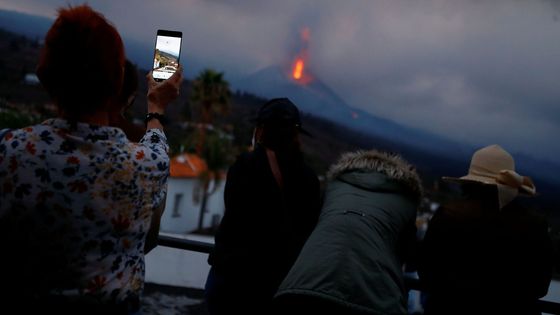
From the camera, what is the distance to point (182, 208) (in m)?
46.5

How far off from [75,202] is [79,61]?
422 mm

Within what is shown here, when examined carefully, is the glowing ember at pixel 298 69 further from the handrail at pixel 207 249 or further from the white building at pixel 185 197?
the white building at pixel 185 197

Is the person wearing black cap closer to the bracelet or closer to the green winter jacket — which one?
the green winter jacket

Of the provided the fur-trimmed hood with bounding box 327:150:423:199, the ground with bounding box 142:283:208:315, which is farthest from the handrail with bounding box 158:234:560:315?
the ground with bounding box 142:283:208:315

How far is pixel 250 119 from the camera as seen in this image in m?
3.01

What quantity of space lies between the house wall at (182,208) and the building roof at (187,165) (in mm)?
509

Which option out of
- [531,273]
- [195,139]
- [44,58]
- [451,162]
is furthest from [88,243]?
[195,139]

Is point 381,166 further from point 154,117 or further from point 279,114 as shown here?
point 154,117

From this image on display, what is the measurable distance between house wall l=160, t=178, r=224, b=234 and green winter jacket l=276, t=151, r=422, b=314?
42443mm

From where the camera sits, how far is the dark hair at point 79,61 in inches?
62.8

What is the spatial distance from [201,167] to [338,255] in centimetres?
4761

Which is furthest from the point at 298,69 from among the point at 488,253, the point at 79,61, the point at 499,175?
the point at 79,61

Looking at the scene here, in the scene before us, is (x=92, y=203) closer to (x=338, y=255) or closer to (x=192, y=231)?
(x=338, y=255)

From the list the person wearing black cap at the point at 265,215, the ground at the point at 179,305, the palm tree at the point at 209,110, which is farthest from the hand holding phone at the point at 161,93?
the palm tree at the point at 209,110
